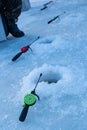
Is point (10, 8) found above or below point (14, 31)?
above

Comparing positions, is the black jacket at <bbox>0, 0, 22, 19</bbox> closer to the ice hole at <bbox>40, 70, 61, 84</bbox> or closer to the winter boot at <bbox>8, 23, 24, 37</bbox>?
the winter boot at <bbox>8, 23, 24, 37</bbox>

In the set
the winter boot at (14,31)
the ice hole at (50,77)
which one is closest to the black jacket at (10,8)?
the winter boot at (14,31)

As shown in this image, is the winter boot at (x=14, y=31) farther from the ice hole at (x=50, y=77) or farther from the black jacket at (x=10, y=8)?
the ice hole at (x=50, y=77)

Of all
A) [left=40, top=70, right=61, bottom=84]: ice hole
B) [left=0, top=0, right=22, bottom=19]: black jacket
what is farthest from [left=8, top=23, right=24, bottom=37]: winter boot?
[left=40, top=70, right=61, bottom=84]: ice hole

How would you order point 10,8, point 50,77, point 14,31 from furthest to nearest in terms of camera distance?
point 14,31
point 10,8
point 50,77

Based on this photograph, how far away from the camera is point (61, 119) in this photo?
1.39 m

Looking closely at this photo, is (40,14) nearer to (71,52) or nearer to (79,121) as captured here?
(71,52)

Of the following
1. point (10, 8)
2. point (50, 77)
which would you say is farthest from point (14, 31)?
point (50, 77)

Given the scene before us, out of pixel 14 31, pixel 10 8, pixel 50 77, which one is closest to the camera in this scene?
pixel 50 77

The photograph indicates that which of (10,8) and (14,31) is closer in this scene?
(10,8)

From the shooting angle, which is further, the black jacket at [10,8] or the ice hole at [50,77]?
the black jacket at [10,8]

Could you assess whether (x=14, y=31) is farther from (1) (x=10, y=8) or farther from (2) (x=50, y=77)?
(2) (x=50, y=77)

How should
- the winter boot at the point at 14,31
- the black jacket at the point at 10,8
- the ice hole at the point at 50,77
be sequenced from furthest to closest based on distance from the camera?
the winter boot at the point at 14,31 → the black jacket at the point at 10,8 → the ice hole at the point at 50,77

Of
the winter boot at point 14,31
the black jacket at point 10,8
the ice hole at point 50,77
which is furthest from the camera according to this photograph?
the winter boot at point 14,31
